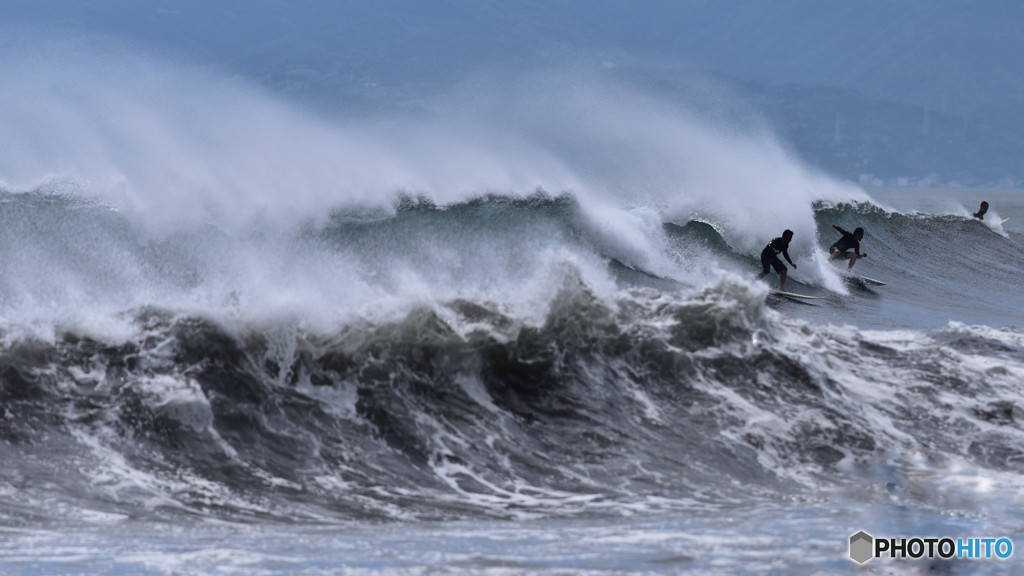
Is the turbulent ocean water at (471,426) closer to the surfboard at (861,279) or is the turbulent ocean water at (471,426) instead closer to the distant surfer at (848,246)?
the surfboard at (861,279)

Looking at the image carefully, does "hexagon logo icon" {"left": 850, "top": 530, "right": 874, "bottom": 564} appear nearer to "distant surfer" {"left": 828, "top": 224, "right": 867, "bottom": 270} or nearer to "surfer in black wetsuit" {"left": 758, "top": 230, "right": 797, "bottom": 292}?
"surfer in black wetsuit" {"left": 758, "top": 230, "right": 797, "bottom": 292}

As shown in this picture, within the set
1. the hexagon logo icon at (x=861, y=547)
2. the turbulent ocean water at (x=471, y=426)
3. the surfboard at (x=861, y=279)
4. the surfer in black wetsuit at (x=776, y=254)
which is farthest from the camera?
the surfboard at (x=861, y=279)

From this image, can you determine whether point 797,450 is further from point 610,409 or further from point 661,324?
point 661,324

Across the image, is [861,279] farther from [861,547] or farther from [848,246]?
[861,547]

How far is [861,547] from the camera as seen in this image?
615 cm

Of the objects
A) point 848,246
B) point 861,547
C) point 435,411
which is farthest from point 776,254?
point 861,547

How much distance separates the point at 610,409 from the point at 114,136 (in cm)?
1499

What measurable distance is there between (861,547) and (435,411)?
3.66 metres

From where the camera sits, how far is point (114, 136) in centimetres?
2069

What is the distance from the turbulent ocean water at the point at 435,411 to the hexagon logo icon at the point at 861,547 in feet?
0.26

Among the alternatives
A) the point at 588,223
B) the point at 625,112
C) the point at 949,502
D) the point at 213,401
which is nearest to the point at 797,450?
the point at 949,502

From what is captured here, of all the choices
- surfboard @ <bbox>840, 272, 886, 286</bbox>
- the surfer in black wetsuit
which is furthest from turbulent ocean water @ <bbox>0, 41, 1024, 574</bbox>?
surfboard @ <bbox>840, 272, 886, 286</bbox>

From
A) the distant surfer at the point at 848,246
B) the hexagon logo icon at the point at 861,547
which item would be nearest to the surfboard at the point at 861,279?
the distant surfer at the point at 848,246

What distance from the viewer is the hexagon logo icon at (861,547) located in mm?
6000
